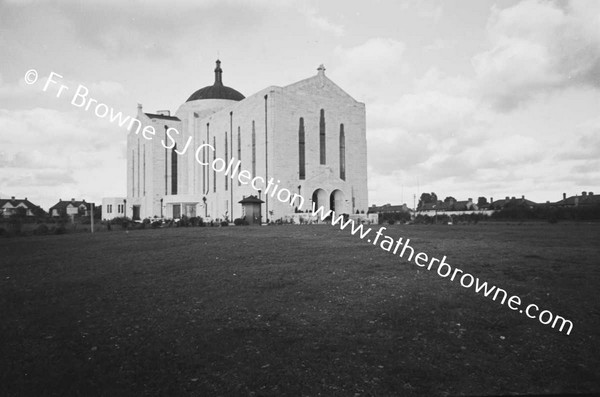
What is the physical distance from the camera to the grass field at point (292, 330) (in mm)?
5199

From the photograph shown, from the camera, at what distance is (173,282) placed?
10.1 metres

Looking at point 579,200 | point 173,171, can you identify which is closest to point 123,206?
point 173,171

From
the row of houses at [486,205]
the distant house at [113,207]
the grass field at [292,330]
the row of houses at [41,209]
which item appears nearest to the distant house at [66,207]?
the row of houses at [41,209]

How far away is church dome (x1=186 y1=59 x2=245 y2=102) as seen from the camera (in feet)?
206

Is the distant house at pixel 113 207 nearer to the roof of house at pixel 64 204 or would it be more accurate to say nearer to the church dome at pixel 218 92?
the church dome at pixel 218 92

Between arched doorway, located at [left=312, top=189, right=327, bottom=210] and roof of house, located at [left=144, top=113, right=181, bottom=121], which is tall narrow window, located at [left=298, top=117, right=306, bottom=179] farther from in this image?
roof of house, located at [left=144, top=113, right=181, bottom=121]

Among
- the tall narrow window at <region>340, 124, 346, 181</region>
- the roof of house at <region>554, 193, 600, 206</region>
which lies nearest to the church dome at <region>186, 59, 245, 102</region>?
the tall narrow window at <region>340, 124, 346, 181</region>

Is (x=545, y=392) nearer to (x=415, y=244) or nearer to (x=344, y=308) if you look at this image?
(x=344, y=308)

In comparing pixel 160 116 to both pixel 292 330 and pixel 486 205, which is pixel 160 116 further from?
pixel 486 205

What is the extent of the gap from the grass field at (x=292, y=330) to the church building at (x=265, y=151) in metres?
31.8

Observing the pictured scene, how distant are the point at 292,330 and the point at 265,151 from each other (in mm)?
39572

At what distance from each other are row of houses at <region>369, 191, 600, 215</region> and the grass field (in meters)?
44.7

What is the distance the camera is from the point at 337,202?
1813 inches

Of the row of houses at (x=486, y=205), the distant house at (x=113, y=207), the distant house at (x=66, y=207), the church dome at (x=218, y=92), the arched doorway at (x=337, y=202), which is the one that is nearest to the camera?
the arched doorway at (x=337, y=202)
